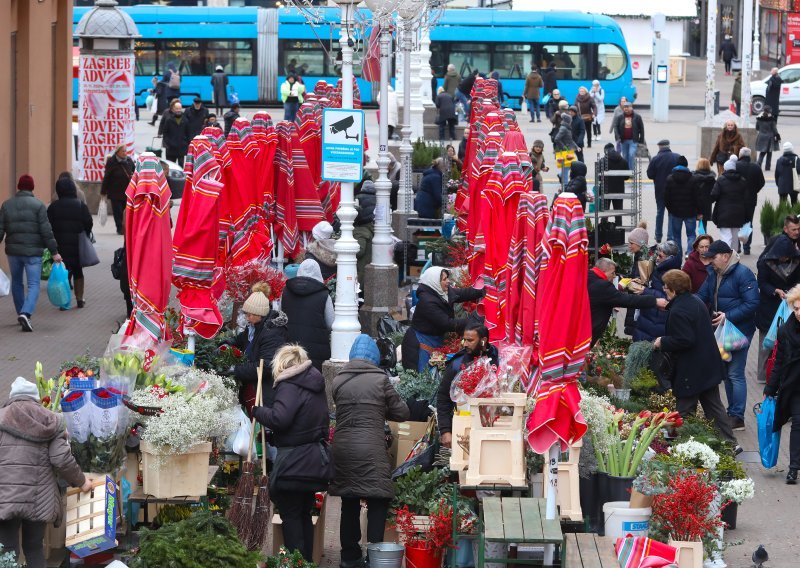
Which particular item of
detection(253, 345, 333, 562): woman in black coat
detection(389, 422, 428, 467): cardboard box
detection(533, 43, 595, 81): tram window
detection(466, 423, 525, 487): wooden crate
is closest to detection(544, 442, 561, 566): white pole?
detection(466, 423, 525, 487): wooden crate

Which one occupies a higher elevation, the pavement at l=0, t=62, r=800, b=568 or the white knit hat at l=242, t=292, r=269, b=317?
the white knit hat at l=242, t=292, r=269, b=317

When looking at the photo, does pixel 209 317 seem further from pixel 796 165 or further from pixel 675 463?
pixel 796 165

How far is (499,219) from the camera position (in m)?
13.4

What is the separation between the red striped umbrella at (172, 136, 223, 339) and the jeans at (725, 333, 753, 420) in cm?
470

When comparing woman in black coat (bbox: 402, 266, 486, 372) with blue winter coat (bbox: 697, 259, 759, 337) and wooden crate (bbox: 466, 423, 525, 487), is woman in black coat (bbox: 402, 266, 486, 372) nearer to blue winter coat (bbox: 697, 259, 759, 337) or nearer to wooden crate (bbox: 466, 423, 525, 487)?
blue winter coat (bbox: 697, 259, 759, 337)

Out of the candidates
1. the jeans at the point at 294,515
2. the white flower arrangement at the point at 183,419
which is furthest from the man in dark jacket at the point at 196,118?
the jeans at the point at 294,515

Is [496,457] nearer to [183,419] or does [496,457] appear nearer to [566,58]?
[183,419]

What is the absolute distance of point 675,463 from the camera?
10430 mm

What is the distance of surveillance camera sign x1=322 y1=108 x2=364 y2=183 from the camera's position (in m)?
13.7

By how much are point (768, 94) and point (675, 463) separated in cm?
2901

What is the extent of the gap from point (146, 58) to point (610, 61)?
14.5m

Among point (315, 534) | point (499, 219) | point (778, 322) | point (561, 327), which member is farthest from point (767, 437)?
point (315, 534)

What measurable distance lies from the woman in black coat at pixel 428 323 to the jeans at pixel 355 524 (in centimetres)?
293

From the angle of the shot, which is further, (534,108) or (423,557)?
(534,108)
